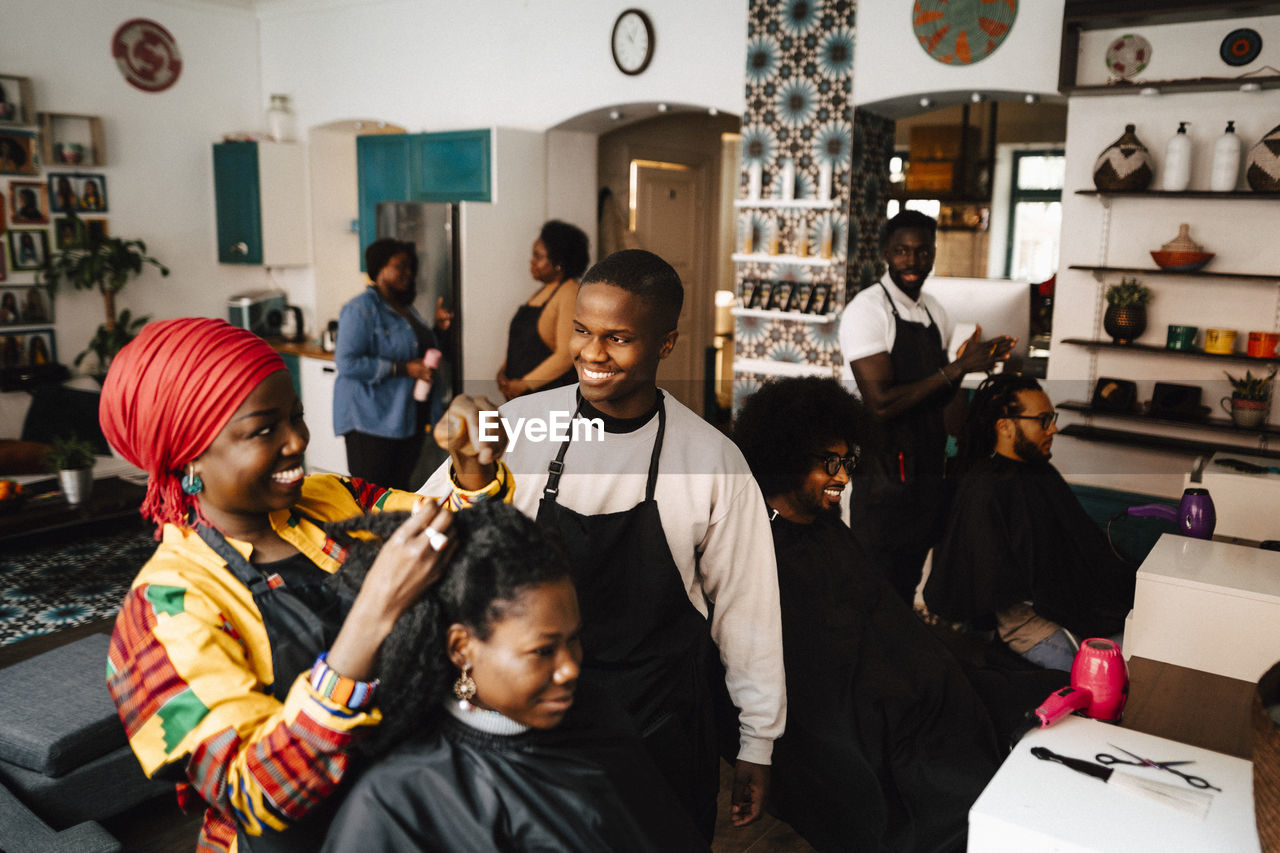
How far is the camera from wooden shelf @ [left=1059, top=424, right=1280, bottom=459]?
3873 millimetres

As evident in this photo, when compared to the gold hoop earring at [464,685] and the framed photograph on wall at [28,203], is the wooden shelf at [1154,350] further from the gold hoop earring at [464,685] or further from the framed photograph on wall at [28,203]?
the framed photograph on wall at [28,203]

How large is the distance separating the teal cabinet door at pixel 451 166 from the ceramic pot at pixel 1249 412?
3.65m

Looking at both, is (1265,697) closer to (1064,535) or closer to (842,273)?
(1064,535)

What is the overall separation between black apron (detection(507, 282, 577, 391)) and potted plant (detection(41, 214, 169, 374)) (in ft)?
9.87

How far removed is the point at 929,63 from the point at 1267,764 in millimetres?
3853

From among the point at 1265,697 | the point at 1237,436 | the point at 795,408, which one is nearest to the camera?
the point at 1265,697

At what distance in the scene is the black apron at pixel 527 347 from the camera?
420 cm

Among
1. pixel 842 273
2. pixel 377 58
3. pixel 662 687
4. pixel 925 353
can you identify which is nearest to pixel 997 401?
pixel 925 353

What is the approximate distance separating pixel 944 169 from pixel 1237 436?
3903 mm

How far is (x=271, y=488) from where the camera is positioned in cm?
120

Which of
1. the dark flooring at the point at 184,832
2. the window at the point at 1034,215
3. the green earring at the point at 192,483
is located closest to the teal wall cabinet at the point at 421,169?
the dark flooring at the point at 184,832

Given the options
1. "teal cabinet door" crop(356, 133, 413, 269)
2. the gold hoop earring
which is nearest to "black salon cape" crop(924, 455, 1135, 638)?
the gold hoop earring

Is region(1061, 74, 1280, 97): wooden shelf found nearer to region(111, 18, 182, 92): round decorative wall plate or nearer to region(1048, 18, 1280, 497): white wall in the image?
region(1048, 18, 1280, 497): white wall

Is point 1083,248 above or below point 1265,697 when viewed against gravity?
above
